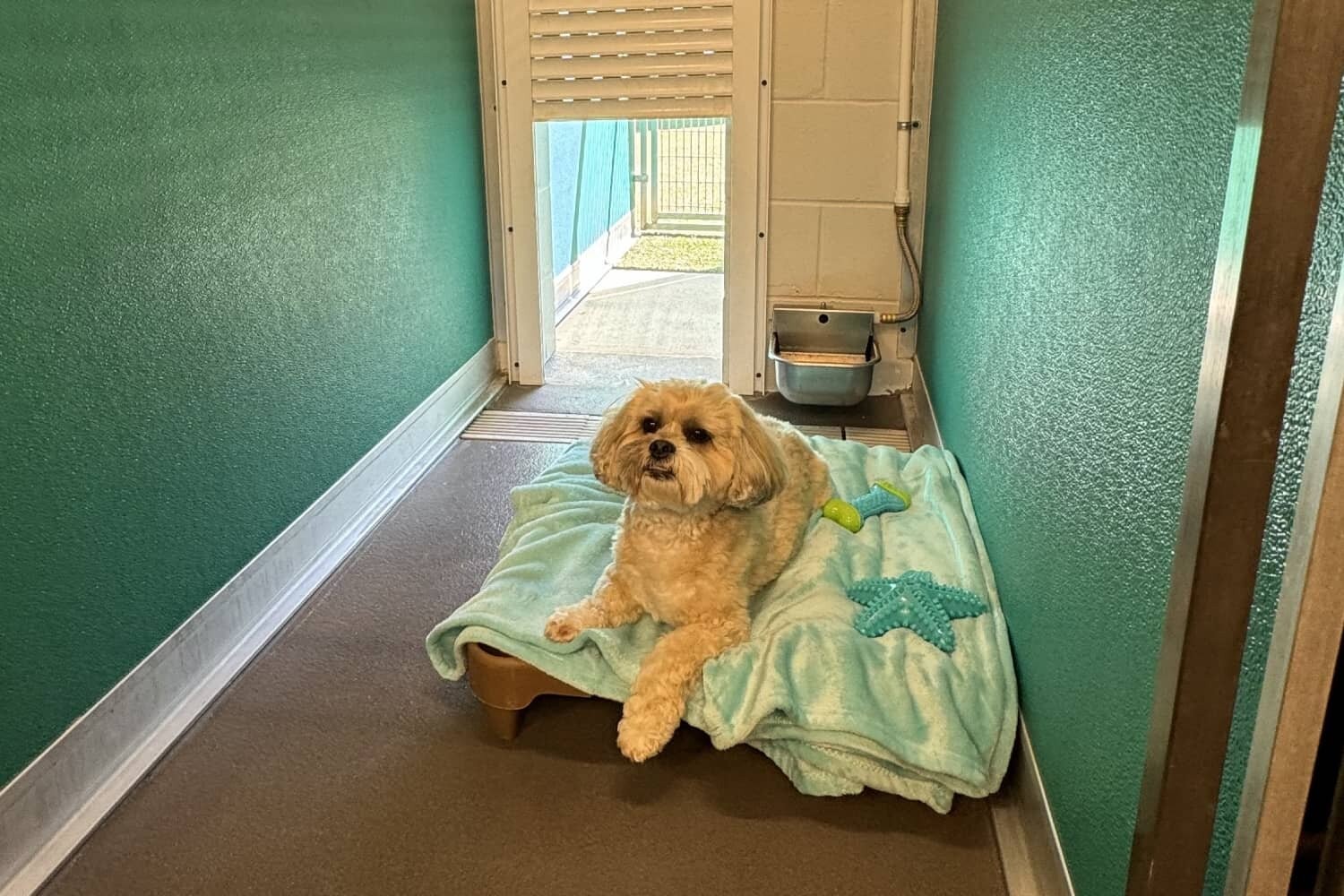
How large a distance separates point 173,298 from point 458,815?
1.12m

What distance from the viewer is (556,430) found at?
12.2ft

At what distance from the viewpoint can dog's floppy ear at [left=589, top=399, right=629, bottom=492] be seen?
2.01 metres

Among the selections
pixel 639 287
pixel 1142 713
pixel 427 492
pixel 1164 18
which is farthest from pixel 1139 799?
pixel 639 287

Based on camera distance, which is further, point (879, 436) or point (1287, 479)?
point (879, 436)

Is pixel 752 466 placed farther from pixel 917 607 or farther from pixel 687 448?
pixel 917 607

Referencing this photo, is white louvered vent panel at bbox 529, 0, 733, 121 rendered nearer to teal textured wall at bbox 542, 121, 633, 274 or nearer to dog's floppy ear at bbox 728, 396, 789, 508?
teal textured wall at bbox 542, 121, 633, 274

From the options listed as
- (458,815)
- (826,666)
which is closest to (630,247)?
(826,666)

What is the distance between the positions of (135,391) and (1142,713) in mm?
1750

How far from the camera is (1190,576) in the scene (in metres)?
1.09

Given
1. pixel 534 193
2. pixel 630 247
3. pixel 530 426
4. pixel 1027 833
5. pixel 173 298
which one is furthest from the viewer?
pixel 630 247

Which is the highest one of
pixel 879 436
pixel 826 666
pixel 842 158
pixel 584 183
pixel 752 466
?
pixel 842 158

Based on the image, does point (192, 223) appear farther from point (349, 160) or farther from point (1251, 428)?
point (1251, 428)

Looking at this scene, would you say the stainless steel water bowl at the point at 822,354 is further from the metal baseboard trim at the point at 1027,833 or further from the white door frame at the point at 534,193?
the metal baseboard trim at the point at 1027,833

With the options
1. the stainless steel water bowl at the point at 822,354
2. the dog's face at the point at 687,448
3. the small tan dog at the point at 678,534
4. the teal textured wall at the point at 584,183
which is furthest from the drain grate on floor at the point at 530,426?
the dog's face at the point at 687,448
